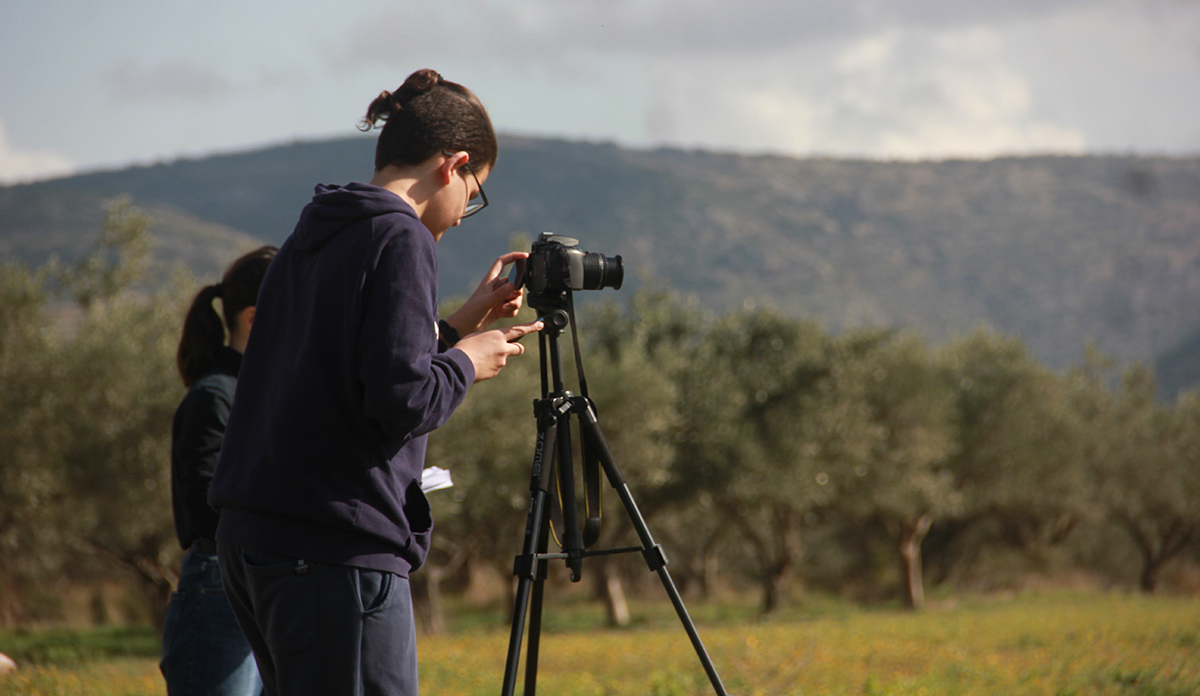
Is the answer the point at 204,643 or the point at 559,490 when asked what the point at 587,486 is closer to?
the point at 559,490

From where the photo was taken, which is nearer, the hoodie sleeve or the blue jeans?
the hoodie sleeve

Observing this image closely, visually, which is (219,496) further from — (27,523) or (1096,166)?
(1096,166)

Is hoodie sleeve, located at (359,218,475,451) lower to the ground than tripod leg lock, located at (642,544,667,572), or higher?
higher

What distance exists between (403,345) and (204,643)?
1802 mm

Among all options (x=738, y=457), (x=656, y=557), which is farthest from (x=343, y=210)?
(x=738, y=457)

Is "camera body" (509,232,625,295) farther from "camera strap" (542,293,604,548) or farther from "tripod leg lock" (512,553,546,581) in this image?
"tripod leg lock" (512,553,546,581)

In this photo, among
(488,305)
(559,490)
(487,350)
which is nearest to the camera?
(487,350)

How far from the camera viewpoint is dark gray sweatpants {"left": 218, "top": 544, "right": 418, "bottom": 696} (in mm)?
2084

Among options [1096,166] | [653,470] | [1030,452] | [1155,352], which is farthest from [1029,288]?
[653,470]

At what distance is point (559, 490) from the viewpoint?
3.37 metres

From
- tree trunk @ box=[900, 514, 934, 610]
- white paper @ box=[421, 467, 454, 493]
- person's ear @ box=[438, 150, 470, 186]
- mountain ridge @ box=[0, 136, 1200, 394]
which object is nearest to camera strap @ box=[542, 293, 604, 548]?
white paper @ box=[421, 467, 454, 493]

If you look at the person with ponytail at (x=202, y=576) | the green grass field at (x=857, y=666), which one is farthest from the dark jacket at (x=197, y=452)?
the green grass field at (x=857, y=666)

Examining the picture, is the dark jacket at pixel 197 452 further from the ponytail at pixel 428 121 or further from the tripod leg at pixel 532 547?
the ponytail at pixel 428 121

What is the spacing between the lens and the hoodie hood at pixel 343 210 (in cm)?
224
